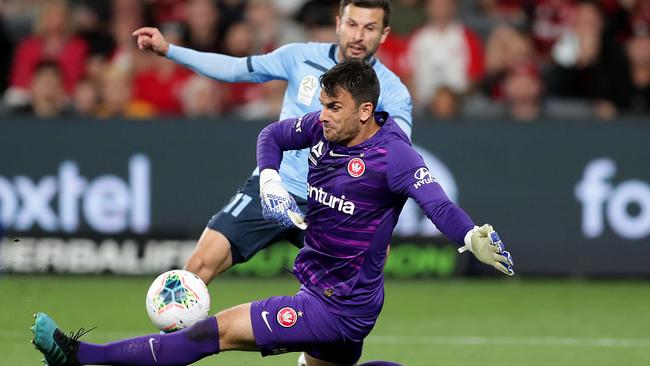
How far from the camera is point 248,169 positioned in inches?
504

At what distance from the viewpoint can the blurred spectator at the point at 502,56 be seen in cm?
1380

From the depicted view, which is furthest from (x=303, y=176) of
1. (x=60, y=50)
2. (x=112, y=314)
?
(x=60, y=50)

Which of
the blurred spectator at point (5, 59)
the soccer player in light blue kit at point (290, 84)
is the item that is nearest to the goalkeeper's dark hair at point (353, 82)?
the soccer player in light blue kit at point (290, 84)

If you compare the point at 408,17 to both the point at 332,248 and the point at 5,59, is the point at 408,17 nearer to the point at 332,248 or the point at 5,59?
the point at 5,59

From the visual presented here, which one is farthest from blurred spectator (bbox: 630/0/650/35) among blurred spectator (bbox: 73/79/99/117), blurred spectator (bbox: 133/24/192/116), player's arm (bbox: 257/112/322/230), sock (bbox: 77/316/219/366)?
sock (bbox: 77/316/219/366)

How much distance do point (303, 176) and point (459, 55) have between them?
254 inches

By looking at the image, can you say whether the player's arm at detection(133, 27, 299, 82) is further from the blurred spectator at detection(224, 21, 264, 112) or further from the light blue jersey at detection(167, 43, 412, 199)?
the blurred spectator at detection(224, 21, 264, 112)

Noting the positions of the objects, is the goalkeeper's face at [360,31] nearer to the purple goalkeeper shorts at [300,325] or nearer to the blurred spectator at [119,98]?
the purple goalkeeper shorts at [300,325]

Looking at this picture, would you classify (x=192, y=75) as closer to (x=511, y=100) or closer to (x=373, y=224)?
(x=511, y=100)

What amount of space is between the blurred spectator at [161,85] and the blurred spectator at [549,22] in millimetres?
4307

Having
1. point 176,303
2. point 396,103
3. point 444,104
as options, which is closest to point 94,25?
point 444,104

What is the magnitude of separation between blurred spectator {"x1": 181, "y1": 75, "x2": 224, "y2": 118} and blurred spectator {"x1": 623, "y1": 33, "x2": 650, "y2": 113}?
434 centimetres

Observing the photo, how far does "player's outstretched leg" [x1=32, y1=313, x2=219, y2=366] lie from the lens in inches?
247

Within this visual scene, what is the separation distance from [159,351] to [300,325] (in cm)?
70
